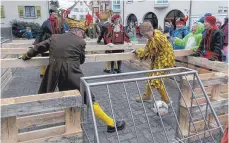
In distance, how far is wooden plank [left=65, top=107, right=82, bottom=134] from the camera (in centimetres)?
241

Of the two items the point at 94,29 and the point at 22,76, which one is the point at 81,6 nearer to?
the point at 94,29

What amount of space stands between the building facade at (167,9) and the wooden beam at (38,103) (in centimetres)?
1399

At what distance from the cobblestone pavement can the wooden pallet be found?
45 centimetres

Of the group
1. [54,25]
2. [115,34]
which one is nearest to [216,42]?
[115,34]

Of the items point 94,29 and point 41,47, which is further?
point 94,29

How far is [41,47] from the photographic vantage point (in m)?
3.22

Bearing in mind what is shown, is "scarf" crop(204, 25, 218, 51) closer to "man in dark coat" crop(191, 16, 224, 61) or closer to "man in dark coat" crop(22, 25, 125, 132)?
"man in dark coat" crop(191, 16, 224, 61)

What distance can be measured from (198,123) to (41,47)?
2430 millimetres

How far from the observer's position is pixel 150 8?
87.7ft

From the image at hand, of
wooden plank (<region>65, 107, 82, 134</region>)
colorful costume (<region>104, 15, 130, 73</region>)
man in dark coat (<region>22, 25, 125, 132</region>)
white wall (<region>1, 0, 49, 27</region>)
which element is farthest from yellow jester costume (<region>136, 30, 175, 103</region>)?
white wall (<region>1, 0, 49, 27</region>)

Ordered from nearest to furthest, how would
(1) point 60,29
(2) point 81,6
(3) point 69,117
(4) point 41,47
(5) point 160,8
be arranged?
(3) point 69,117 → (4) point 41,47 → (1) point 60,29 → (5) point 160,8 → (2) point 81,6

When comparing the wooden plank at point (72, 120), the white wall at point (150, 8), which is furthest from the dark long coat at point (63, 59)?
the white wall at point (150, 8)

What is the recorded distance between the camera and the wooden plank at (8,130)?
211 centimetres

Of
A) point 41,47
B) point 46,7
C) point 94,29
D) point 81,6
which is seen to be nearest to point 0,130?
point 41,47
